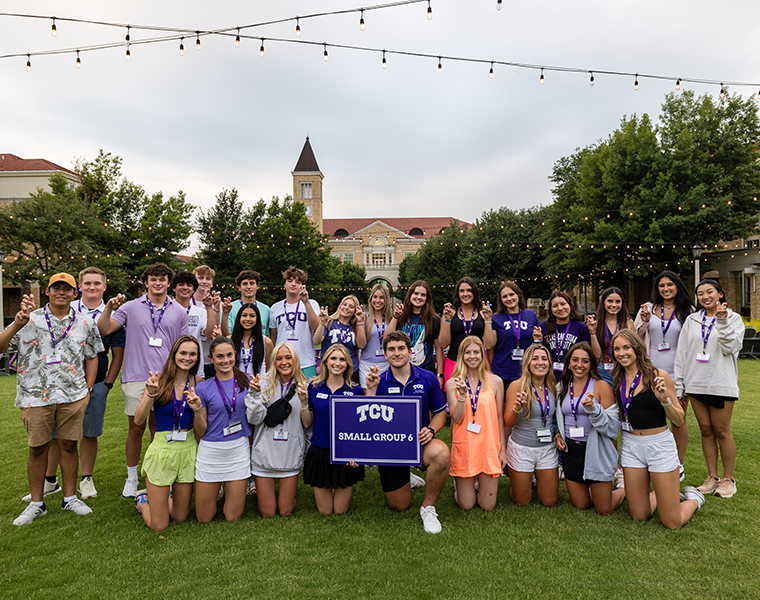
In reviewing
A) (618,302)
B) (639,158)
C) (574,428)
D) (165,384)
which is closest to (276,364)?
(165,384)

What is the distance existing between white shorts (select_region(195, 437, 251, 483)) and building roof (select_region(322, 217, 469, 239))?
283 feet

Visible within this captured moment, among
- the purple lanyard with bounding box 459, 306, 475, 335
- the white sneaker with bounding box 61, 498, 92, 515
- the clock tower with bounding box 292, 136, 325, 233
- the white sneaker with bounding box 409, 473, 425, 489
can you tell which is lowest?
the white sneaker with bounding box 409, 473, 425, 489

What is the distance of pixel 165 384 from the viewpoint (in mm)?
3926

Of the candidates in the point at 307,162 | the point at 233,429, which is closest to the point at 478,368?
the point at 233,429

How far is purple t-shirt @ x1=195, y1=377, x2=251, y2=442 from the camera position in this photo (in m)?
3.96

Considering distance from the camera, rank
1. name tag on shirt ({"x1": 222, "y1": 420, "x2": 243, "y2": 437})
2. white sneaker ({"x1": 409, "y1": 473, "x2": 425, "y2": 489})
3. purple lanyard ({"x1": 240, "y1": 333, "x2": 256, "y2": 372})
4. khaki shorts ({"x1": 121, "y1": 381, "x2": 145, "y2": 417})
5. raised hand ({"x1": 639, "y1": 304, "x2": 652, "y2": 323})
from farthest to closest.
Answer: raised hand ({"x1": 639, "y1": 304, "x2": 652, "y2": 323})
white sneaker ({"x1": 409, "y1": 473, "x2": 425, "y2": 489})
purple lanyard ({"x1": 240, "y1": 333, "x2": 256, "y2": 372})
khaki shorts ({"x1": 121, "y1": 381, "x2": 145, "y2": 417})
name tag on shirt ({"x1": 222, "y1": 420, "x2": 243, "y2": 437})

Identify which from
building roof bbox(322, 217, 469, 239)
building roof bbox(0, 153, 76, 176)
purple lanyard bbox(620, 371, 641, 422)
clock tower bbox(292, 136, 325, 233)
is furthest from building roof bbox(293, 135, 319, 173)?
purple lanyard bbox(620, 371, 641, 422)

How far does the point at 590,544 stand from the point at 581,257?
80.0 ft

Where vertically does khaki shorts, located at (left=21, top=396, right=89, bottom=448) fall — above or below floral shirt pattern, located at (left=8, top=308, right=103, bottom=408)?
below

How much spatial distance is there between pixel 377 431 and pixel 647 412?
2.15 meters

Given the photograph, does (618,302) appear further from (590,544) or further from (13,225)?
(13,225)

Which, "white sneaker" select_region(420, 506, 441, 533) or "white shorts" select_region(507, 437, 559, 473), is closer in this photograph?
"white sneaker" select_region(420, 506, 441, 533)

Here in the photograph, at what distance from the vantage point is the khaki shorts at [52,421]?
13.1 ft

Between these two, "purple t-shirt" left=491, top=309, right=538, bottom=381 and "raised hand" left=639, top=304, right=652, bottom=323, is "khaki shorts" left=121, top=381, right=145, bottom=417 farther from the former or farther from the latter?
"raised hand" left=639, top=304, right=652, bottom=323
